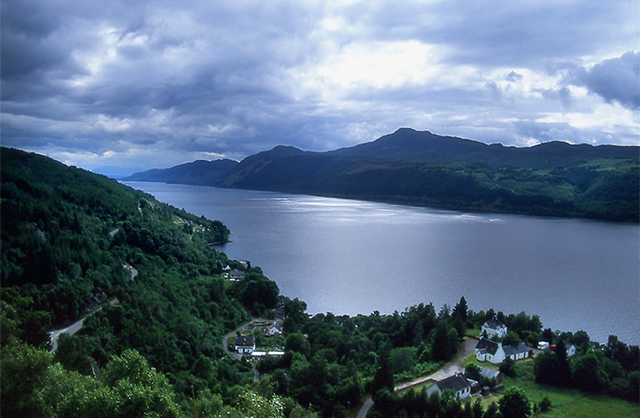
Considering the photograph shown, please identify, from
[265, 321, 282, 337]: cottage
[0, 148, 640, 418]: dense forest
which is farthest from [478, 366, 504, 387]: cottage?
[265, 321, 282, 337]: cottage

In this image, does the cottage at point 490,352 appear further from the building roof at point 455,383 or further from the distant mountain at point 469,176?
the distant mountain at point 469,176

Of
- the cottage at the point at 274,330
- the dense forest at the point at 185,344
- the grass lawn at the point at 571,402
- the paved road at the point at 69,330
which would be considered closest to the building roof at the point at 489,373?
the grass lawn at the point at 571,402

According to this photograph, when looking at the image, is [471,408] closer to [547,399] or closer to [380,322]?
[547,399]

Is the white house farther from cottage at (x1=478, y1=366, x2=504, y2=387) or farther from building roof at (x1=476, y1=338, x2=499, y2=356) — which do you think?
cottage at (x1=478, y1=366, x2=504, y2=387)

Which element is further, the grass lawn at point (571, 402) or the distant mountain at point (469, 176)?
the distant mountain at point (469, 176)

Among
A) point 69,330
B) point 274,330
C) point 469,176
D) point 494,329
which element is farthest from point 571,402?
point 469,176

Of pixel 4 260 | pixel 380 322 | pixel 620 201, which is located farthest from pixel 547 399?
pixel 620 201
